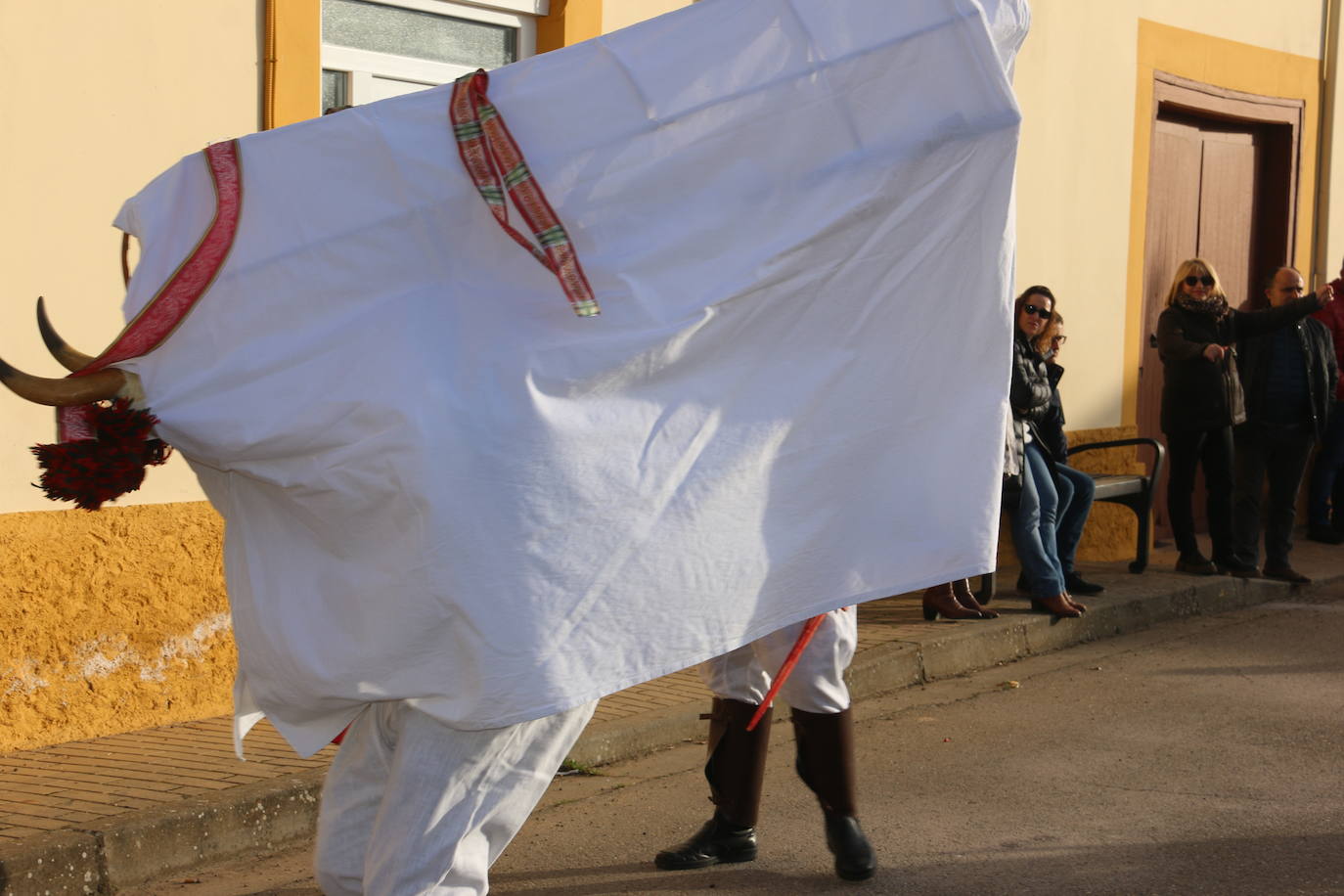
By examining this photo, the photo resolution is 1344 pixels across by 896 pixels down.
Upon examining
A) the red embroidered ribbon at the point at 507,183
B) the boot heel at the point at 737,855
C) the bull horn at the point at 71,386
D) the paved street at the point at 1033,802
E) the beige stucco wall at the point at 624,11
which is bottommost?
the paved street at the point at 1033,802

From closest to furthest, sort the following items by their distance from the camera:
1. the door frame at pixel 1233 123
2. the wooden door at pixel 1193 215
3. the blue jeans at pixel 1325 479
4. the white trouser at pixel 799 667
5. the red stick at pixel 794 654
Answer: the red stick at pixel 794 654 < the white trouser at pixel 799 667 < the door frame at pixel 1233 123 < the wooden door at pixel 1193 215 < the blue jeans at pixel 1325 479

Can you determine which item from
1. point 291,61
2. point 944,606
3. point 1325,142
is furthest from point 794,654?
point 1325,142

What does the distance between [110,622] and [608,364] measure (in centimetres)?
352

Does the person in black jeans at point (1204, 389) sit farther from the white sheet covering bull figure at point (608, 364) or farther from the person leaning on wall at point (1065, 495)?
the white sheet covering bull figure at point (608, 364)

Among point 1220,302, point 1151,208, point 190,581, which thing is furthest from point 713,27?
point 1151,208

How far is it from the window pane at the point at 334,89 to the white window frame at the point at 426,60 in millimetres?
17

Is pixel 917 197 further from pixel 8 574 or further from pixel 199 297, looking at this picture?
pixel 8 574

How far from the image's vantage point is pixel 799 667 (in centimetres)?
409

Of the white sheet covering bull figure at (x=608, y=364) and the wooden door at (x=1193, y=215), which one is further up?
the wooden door at (x=1193, y=215)

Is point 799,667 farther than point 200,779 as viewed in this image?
No

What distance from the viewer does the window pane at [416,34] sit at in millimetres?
6918

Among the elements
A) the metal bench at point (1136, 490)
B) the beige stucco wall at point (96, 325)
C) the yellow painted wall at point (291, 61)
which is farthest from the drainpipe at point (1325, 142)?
the beige stucco wall at point (96, 325)

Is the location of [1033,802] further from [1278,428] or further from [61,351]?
[1278,428]

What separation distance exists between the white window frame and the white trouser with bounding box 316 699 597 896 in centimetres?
403
